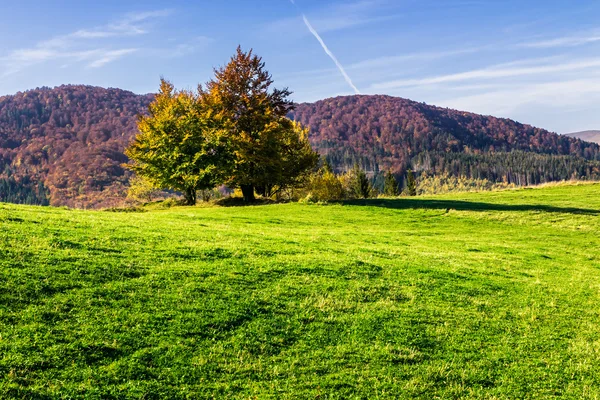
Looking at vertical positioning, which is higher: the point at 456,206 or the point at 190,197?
the point at 190,197

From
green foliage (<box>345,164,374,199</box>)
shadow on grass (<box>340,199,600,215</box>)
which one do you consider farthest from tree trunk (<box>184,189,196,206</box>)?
green foliage (<box>345,164,374,199</box>)

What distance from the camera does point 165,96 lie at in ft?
179

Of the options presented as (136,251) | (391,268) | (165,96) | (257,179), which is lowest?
(391,268)

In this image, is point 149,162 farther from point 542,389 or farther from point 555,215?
point 542,389

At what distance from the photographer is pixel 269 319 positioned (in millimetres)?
10555

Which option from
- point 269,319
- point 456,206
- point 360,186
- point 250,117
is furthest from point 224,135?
point 360,186

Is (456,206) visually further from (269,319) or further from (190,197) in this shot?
(269,319)

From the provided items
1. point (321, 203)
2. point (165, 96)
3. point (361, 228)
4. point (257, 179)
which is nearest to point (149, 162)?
point (165, 96)

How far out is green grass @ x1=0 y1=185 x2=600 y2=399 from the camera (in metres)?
7.89

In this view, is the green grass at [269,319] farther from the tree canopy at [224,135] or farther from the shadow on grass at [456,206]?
the tree canopy at [224,135]

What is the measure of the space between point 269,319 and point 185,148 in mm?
40976

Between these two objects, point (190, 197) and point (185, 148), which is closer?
point (185, 148)

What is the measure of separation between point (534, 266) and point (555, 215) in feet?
68.3

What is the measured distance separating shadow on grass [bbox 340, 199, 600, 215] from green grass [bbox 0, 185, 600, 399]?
73.0ft
